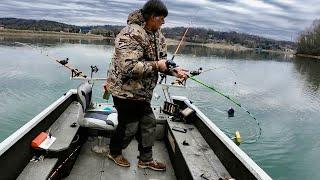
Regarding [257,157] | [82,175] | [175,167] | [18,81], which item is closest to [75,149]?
[82,175]

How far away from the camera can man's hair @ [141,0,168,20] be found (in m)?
3.16

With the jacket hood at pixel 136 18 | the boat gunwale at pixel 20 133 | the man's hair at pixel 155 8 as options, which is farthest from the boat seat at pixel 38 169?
the man's hair at pixel 155 8

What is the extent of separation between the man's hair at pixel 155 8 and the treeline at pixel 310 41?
9156cm

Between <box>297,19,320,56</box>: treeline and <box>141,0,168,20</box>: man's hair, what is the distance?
91.6 m

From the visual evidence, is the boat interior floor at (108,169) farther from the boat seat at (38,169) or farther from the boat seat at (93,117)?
the boat seat at (38,169)

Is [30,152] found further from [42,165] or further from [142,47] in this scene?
[142,47]

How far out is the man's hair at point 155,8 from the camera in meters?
3.16

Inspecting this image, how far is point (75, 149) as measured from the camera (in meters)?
4.02

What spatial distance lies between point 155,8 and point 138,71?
0.56 meters

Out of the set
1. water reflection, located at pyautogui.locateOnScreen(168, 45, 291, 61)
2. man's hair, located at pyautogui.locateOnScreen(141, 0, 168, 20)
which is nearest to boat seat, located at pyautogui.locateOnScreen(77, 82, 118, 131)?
man's hair, located at pyautogui.locateOnScreen(141, 0, 168, 20)

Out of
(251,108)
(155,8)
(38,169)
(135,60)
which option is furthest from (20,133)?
(251,108)

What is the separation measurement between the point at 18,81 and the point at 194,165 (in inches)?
623

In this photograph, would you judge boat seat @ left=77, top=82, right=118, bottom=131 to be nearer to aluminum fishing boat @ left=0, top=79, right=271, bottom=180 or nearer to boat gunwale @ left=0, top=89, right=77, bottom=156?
aluminum fishing boat @ left=0, top=79, right=271, bottom=180

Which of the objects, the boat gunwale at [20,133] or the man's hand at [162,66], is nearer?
the boat gunwale at [20,133]
